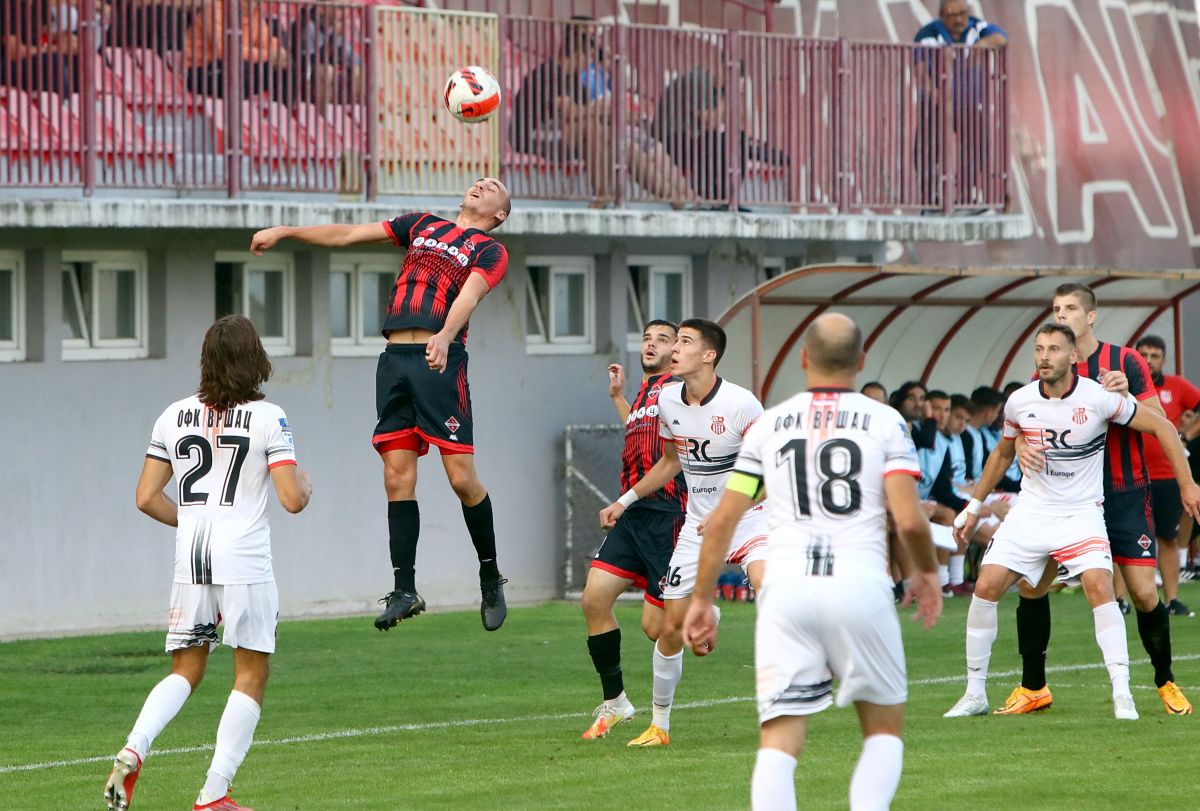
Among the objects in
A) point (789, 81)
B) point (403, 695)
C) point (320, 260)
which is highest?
point (789, 81)

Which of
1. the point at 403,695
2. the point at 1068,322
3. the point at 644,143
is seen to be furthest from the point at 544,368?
the point at 1068,322

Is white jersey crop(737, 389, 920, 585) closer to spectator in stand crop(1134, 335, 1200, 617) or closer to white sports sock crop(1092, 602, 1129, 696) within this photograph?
white sports sock crop(1092, 602, 1129, 696)

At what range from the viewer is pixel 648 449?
11617mm

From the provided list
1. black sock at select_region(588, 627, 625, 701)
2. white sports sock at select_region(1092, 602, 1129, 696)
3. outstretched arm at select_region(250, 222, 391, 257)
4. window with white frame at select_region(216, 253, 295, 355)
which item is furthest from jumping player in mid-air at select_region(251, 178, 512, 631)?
window with white frame at select_region(216, 253, 295, 355)

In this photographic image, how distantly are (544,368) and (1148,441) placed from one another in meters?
6.05

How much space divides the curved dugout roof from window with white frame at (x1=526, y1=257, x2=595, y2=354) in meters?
2.15

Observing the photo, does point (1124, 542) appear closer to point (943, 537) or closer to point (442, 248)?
point (442, 248)

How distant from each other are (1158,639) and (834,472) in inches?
212

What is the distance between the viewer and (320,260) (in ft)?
62.8

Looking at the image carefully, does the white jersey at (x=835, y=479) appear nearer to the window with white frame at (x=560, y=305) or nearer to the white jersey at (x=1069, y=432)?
the white jersey at (x=1069, y=432)

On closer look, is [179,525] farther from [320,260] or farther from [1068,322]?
[320,260]

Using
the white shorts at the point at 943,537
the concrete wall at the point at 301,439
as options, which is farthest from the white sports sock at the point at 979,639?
the concrete wall at the point at 301,439

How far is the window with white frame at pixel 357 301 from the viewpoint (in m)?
19.4

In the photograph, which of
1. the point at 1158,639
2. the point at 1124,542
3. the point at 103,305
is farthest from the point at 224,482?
the point at 103,305
